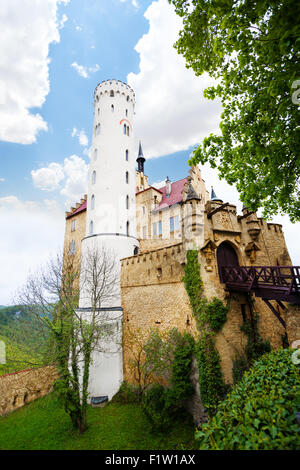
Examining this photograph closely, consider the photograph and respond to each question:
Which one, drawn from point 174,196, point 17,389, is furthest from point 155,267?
point 17,389

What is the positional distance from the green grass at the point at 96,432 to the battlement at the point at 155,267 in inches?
309

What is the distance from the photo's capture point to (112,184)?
2169 cm

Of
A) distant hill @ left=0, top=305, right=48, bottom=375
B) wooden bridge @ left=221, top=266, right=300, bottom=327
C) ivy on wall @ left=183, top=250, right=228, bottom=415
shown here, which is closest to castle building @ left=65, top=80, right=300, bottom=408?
wooden bridge @ left=221, top=266, right=300, bottom=327

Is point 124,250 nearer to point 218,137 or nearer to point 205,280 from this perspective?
point 205,280

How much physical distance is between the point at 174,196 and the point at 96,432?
21951mm

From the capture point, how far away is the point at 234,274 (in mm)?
12547

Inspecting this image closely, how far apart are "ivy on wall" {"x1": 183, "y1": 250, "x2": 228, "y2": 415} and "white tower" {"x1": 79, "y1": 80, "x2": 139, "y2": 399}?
764 cm

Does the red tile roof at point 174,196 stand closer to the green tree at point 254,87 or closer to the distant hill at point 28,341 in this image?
the green tree at point 254,87

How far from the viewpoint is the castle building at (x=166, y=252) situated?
12.1 metres

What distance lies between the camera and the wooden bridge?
29.1 feet

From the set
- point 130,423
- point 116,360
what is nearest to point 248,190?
point 130,423

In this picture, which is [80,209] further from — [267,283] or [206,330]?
[267,283]

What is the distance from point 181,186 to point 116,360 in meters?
19.7

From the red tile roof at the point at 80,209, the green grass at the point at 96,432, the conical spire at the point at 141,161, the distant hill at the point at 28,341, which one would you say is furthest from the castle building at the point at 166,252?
the conical spire at the point at 141,161
